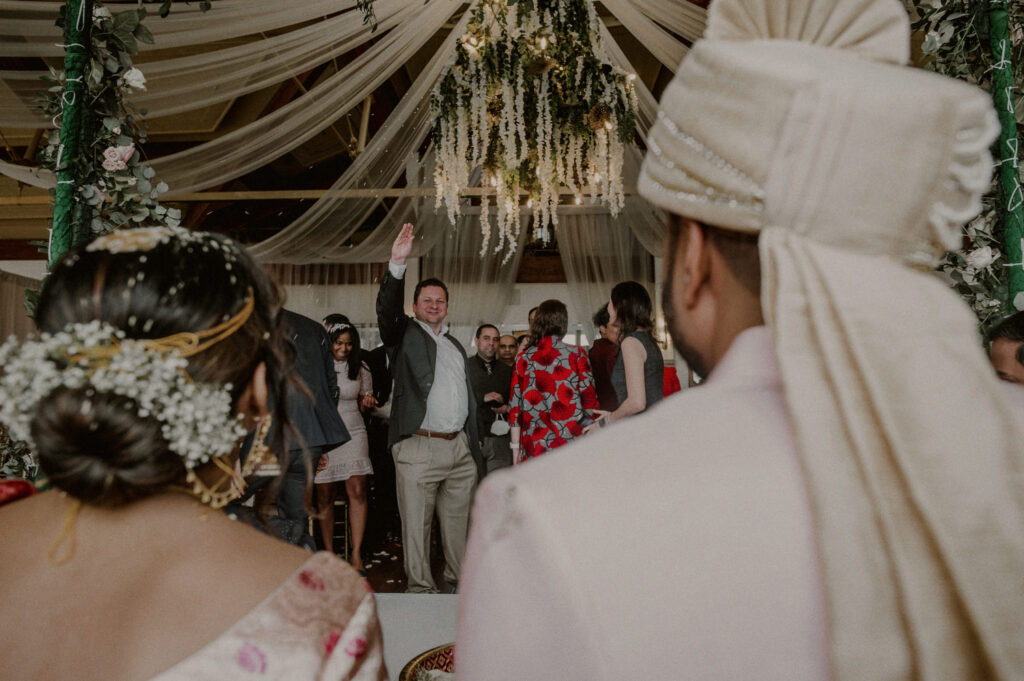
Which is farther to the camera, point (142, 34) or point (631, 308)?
point (631, 308)

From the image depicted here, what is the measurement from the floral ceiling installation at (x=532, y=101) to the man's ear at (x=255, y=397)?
8.66 ft

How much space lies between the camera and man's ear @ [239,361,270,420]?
95cm

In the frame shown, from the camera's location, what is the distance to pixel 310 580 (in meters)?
0.86

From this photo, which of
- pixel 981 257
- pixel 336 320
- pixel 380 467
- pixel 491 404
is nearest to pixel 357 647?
pixel 981 257

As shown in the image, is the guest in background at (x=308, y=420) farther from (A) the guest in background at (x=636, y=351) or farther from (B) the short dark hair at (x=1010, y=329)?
(B) the short dark hair at (x=1010, y=329)

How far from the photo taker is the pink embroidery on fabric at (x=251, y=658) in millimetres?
767

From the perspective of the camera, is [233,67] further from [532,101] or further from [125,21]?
[532,101]

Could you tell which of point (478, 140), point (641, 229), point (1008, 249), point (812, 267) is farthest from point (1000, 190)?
point (641, 229)

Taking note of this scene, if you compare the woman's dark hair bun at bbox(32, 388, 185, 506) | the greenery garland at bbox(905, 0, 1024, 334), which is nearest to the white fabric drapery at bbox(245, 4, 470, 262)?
the greenery garland at bbox(905, 0, 1024, 334)

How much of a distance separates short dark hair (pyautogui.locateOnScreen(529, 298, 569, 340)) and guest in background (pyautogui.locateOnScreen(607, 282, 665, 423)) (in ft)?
1.17

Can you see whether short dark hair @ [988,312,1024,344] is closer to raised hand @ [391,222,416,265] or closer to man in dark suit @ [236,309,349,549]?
raised hand @ [391,222,416,265]

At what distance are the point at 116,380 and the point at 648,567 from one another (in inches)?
26.2

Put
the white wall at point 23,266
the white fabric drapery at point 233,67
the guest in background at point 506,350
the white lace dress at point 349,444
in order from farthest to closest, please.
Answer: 1. the white wall at point 23,266
2. the guest in background at point 506,350
3. the white lace dress at point 349,444
4. the white fabric drapery at point 233,67

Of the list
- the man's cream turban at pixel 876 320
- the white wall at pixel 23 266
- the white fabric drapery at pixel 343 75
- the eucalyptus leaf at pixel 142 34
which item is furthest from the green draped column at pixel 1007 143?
the white wall at pixel 23 266
